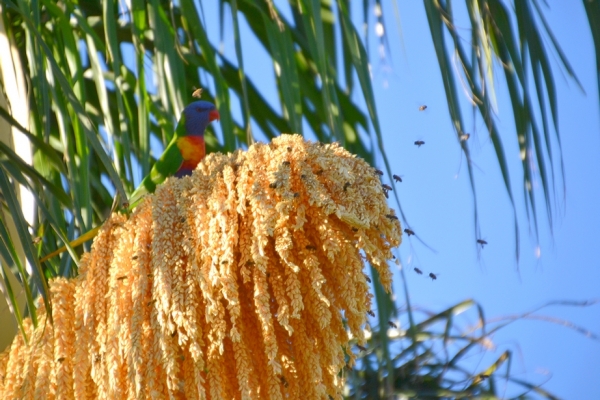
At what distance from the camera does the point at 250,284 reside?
1.14 meters

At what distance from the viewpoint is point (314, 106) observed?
90.1 inches

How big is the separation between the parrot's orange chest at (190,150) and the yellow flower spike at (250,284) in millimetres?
1002

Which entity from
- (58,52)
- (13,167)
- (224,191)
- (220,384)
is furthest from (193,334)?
(58,52)

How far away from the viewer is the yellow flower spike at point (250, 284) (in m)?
1.09

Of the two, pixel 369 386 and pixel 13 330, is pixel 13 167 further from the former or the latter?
pixel 369 386

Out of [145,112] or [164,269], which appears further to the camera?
[145,112]

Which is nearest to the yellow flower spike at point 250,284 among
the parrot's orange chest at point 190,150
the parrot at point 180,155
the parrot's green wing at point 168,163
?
the parrot at point 180,155

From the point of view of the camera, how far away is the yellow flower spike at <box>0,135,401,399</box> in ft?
3.57

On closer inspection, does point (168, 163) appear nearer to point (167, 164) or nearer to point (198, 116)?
point (167, 164)

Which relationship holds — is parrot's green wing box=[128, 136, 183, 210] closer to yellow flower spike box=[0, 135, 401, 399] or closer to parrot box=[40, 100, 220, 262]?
parrot box=[40, 100, 220, 262]

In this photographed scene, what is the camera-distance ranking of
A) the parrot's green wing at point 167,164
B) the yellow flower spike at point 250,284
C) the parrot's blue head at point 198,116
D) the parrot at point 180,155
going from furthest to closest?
1. the parrot's blue head at point 198,116
2. the parrot's green wing at point 167,164
3. the parrot at point 180,155
4. the yellow flower spike at point 250,284

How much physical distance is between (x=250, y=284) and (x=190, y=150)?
1.20 m

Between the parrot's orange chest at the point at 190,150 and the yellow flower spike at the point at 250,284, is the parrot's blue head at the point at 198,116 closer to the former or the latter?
the parrot's orange chest at the point at 190,150

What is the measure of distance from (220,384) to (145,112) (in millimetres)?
973
